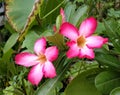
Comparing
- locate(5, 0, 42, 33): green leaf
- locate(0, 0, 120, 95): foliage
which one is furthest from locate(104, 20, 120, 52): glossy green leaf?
locate(5, 0, 42, 33): green leaf

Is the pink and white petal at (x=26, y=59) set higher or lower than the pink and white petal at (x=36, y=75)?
higher

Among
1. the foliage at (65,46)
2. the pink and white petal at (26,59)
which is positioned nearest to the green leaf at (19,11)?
the foliage at (65,46)

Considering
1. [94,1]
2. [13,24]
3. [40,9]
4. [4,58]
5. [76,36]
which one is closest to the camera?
[76,36]

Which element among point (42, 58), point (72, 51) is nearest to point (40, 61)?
point (42, 58)

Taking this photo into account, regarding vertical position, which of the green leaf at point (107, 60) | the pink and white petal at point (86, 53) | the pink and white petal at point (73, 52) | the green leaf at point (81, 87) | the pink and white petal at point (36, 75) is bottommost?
the green leaf at point (81, 87)

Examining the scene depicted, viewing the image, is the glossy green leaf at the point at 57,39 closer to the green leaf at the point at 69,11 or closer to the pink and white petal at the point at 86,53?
the pink and white petal at the point at 86,53

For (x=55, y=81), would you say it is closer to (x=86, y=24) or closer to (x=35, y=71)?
(x=35, y=71)

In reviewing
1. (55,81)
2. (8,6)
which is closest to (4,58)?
(8,6)
